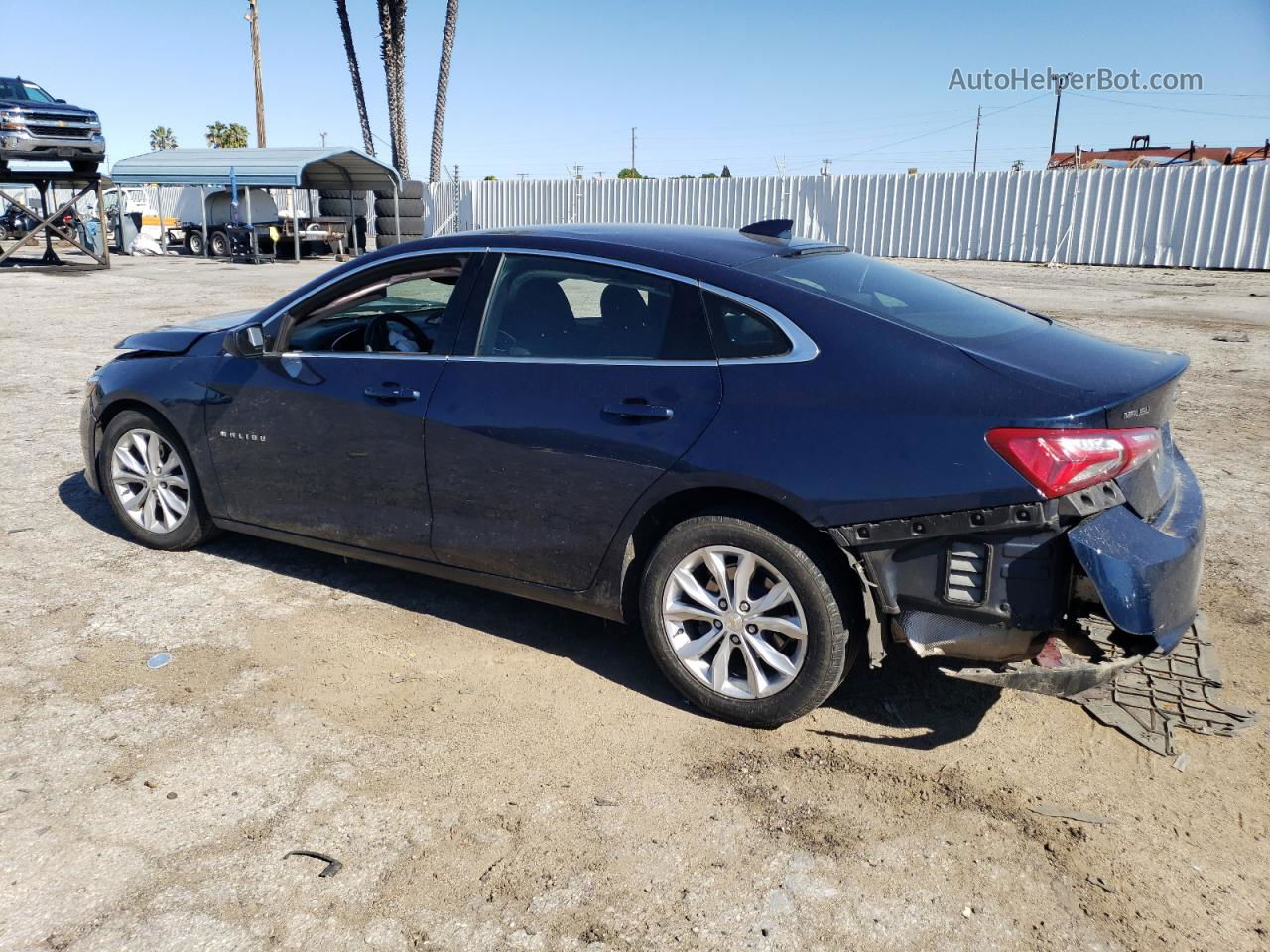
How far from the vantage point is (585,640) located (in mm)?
4465

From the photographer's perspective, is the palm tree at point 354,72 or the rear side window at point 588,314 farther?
the palm tree at point 354,72

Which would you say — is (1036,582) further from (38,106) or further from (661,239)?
(38,106)

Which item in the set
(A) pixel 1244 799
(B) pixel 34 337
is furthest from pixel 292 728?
(B) pixel 34 337

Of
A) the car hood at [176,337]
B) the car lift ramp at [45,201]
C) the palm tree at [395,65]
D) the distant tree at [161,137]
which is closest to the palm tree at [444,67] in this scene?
the palm tree at [395,65]

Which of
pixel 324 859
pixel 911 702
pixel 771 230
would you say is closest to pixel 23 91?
pixel 771 230

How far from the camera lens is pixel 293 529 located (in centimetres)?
477

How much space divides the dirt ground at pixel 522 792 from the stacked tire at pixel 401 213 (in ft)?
89.2

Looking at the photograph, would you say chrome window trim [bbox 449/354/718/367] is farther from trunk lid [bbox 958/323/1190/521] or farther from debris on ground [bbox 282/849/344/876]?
debris on ground [bbox 282/849/344/876]

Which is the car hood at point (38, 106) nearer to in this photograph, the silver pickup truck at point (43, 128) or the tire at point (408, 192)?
the silver pickup truck at point (43, 128)

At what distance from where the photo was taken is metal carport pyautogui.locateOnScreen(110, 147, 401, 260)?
28.3 m

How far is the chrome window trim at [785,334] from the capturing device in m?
3.50

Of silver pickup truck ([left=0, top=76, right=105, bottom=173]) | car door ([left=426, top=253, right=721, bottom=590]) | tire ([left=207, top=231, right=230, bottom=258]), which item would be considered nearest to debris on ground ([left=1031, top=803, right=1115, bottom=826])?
car door ([left=426, top=253, right=721, bottom=590])

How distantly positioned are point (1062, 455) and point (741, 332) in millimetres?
1124

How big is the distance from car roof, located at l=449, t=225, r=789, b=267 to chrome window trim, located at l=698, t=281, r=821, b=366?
19 cm
